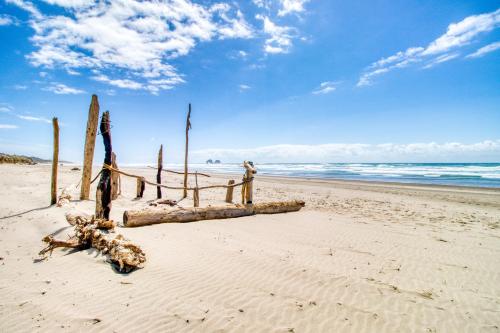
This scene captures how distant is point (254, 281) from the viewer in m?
4.21

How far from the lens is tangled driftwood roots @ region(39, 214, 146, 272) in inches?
169

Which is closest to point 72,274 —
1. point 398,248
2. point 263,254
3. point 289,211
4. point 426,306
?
point 263,254

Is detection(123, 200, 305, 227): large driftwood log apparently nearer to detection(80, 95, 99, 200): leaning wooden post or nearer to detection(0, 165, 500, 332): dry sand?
detection(0, 165, 500, 332): dry sand

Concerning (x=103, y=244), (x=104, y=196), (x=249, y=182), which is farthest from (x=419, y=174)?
(x=103, y=244)

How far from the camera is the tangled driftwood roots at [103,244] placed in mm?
4293

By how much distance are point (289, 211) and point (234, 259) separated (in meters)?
5.45

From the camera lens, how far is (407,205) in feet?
40.7

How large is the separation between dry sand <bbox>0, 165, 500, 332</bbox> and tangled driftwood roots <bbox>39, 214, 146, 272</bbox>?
0.16 m

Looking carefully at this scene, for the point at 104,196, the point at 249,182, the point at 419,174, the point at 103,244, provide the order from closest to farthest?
the point at 103,244 < the point at 104,196 < the point at 249,182 < the point at 419,174

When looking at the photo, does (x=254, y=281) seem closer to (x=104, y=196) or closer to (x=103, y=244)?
(x=103, y=244)

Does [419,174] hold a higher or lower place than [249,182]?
lower

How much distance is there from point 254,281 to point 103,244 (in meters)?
2.83

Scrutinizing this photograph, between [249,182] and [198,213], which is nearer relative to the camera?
[198,213]

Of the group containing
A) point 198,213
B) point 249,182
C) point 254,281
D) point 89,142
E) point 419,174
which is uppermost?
point 89,142
